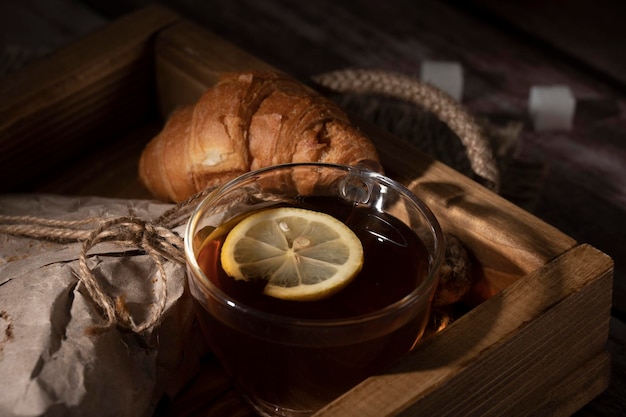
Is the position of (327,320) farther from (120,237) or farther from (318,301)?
(120,237)

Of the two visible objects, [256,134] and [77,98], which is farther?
[77,98]

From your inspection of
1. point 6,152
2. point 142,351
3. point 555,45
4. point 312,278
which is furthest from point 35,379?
point 555,45

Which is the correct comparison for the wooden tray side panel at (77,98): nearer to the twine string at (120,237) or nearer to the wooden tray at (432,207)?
the wooden tray at (432,207)

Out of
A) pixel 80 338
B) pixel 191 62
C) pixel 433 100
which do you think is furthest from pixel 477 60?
pixel 80 338

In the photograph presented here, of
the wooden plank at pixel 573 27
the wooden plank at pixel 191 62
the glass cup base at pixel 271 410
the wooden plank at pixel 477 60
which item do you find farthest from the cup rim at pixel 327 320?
the wooden plank at pixel 573 27

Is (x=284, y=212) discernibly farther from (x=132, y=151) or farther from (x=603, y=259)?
(x=132, y=151)
